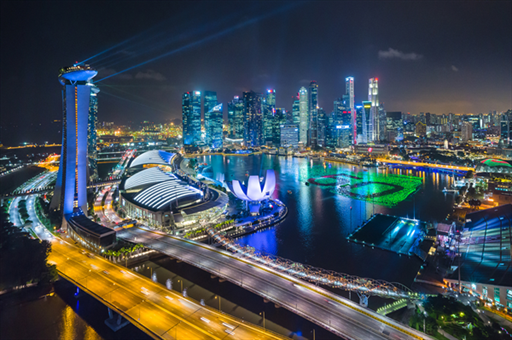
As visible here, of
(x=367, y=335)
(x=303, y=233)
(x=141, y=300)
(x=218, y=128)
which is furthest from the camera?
(x=218, y=128)

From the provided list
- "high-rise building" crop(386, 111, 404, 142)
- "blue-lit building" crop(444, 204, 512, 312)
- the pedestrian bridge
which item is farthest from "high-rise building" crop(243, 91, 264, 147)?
"blue-lit building" crop(444, 204, 512, 312)

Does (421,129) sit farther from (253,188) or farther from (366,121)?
(253,188)

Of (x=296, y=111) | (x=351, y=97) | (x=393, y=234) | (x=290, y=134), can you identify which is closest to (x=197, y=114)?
(x=290, y=134)

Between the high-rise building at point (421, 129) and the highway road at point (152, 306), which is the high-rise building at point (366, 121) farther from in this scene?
the highway road at point (152, 306)

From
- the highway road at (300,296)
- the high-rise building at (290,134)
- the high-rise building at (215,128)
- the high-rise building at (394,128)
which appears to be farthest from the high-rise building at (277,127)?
the highway road at (300,296)

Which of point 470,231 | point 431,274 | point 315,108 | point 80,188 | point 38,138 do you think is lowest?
point 431,274

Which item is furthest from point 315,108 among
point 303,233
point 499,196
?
Result: point 303,233

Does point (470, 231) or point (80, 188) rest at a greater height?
point (80, 188)

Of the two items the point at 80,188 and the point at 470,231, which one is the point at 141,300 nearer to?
the point at 80,188
